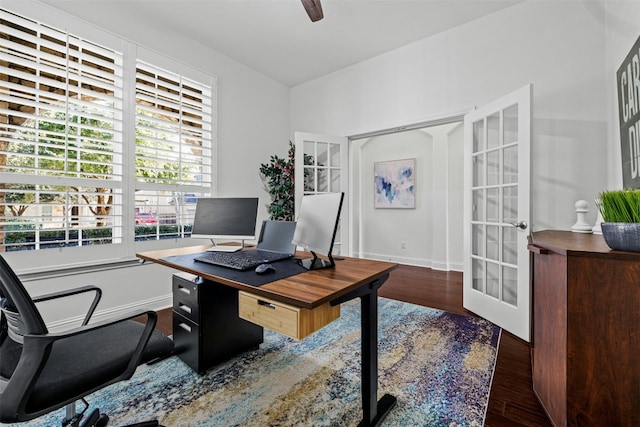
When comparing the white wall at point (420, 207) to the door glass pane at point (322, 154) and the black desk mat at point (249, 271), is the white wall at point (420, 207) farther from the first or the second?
the black desk mat at point (249, 271)

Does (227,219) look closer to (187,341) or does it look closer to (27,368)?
(187,341)

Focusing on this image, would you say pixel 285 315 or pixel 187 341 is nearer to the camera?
pixel 285 315

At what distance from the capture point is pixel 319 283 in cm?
123

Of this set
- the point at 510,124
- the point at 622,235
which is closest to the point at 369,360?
the point at 622,235

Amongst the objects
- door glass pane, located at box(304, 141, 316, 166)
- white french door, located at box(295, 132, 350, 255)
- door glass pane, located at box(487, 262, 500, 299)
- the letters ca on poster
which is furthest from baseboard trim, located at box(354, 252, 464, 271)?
the letters ca on poster

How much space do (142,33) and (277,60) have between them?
1.51 meters

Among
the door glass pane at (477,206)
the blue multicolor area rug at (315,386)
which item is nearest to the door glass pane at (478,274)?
the door glass pane at (477,206)

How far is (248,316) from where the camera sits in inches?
49.3

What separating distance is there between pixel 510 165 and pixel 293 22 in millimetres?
2536

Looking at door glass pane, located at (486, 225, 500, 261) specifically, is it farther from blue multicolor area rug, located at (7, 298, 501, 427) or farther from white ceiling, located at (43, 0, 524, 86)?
white ceiling, located at (43, 0, 524, 86)

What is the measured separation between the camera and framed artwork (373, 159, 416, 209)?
5070 mm

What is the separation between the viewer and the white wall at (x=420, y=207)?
4617 millimetres

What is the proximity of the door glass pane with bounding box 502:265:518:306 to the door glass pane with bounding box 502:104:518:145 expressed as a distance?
1.13m

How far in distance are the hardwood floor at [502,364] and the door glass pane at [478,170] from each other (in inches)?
51.1
